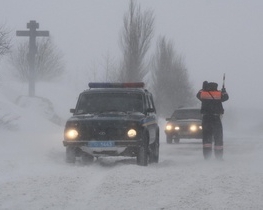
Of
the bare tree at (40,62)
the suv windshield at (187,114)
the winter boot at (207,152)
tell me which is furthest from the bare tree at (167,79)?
the winter boot at (207,152)

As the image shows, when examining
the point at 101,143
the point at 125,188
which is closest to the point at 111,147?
the point at 101,143

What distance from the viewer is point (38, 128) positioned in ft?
84.0

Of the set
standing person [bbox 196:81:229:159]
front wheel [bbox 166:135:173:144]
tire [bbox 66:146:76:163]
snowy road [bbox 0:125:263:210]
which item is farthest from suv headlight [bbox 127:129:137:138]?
front wheel [bbox 166:135:173:144]

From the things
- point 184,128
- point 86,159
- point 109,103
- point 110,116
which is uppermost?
point 109,103

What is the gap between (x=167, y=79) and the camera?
211 ft

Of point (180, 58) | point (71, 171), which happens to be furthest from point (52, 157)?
point (180, 58)

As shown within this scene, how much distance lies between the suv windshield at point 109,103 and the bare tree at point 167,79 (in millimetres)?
45519

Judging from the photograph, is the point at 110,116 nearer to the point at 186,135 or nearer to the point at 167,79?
the point at 186,135

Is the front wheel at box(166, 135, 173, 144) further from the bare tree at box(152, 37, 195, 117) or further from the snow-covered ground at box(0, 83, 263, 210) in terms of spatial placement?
the bare tree at box(152, 37, 195, 117)

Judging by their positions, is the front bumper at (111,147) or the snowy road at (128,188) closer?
the snowy road at (128,188)

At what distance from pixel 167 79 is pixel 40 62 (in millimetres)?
14095

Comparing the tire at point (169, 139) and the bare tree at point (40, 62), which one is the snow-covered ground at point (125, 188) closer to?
the tire at point (169, 139)

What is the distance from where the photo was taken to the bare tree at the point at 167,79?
6344 cm

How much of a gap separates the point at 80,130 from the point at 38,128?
11367mm
